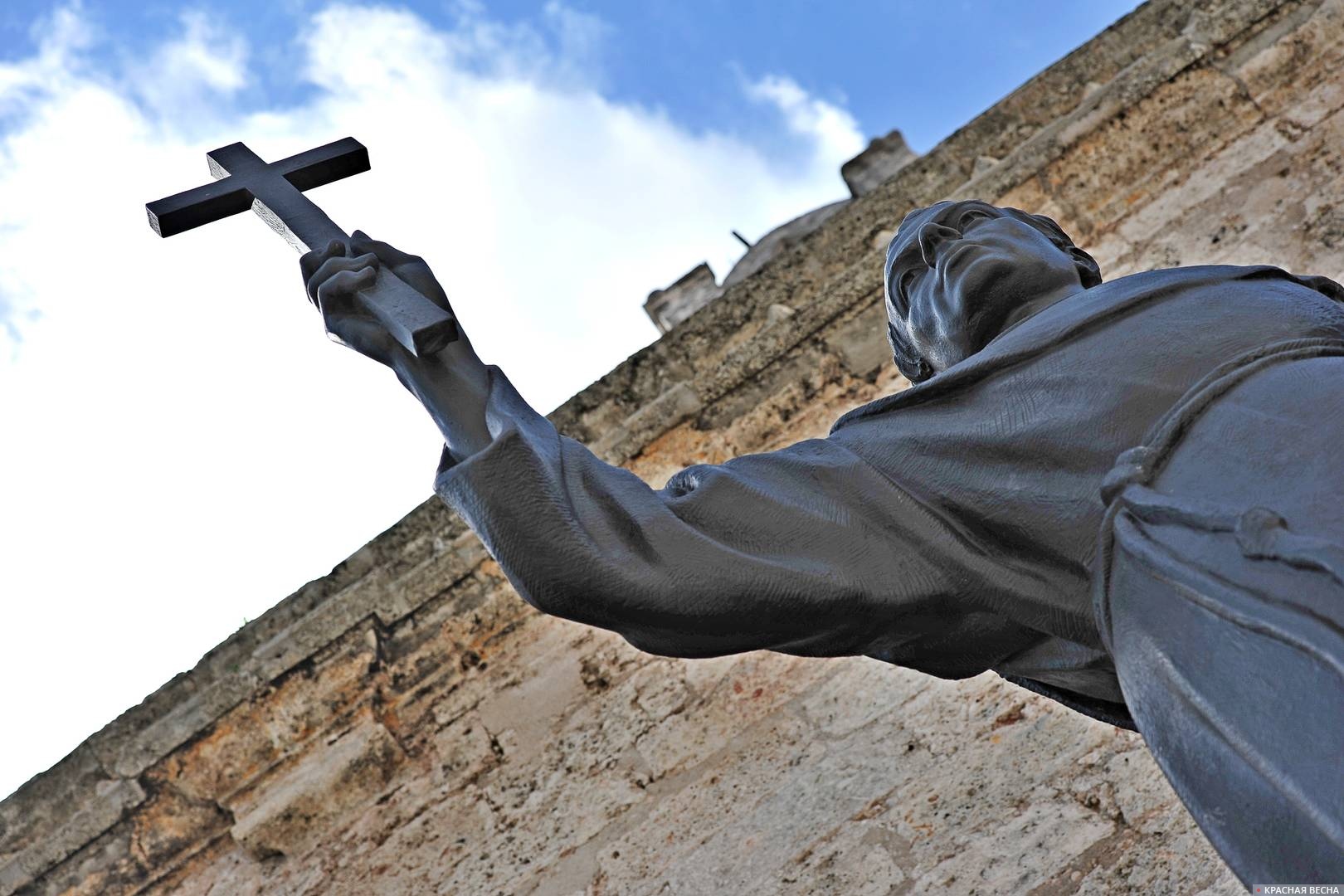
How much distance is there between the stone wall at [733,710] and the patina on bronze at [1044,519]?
164 cm

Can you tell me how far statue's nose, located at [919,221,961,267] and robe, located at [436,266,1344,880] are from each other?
306 millimetres

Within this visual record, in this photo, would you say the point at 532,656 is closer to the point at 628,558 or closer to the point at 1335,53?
the point at 628,558

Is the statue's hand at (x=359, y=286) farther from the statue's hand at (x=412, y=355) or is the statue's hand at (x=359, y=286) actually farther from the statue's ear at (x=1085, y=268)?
the statue's ear at (x=1085, y=268)

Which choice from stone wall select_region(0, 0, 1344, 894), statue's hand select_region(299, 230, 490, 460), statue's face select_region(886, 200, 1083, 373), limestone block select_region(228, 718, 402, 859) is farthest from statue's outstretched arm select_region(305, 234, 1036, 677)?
limestone block select_region(228, 718, 402, 859)

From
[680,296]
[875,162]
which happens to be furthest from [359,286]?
[680,296]

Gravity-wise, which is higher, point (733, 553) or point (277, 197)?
point (277, 197)

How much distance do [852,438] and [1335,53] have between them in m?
4.04

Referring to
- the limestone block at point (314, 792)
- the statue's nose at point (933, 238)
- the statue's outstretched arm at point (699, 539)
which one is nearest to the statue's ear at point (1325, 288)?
the statue's nose at point (933, 238)

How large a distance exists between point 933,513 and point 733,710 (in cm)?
235

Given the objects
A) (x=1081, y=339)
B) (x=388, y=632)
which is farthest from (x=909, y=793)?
(x=1081, y=339)

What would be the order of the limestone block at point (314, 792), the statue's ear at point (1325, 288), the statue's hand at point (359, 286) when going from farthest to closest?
the limestone block at point (314, 792)
the statue's ear at point (1325, 288)
the statue's hand at point (359, 286)

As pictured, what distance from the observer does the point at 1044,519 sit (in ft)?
5.10

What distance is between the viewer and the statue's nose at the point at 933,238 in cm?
203

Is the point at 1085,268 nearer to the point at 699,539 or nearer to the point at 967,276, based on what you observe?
the point at 967,276
